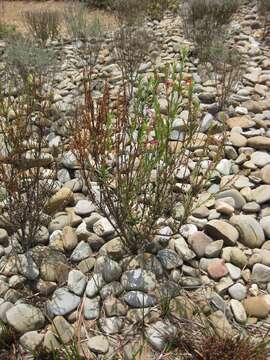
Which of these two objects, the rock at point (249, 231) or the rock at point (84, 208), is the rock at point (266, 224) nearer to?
the rock at point (249, 231)

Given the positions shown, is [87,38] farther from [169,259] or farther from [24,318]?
[24,318]

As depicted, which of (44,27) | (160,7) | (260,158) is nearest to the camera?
→ (260,158)

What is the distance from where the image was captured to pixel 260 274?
2104mm

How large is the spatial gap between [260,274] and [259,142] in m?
1.20

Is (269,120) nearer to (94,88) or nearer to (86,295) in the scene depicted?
(94,88)

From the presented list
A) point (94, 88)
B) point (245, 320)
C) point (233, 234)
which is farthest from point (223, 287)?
point (94, 88)

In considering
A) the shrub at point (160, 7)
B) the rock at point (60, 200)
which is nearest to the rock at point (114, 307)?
the rock at point (60, 200)

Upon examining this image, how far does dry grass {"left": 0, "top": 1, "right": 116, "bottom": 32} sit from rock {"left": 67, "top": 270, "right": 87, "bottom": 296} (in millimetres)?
5463

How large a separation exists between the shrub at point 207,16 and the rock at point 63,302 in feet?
12.0

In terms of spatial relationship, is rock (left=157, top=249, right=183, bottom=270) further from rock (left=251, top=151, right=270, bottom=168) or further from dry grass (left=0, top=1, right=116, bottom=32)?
dry grass (left=0, top=1, right=116, bottom=32)

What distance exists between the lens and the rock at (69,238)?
2.29 metres

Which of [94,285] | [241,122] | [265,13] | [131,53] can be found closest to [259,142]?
[241,122]

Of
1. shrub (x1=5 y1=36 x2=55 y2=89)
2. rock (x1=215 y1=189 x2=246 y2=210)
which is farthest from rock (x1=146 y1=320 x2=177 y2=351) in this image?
shrub (x1=5 y1=36 x2=55 y2=89)

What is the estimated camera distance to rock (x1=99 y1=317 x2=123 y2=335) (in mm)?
1899
